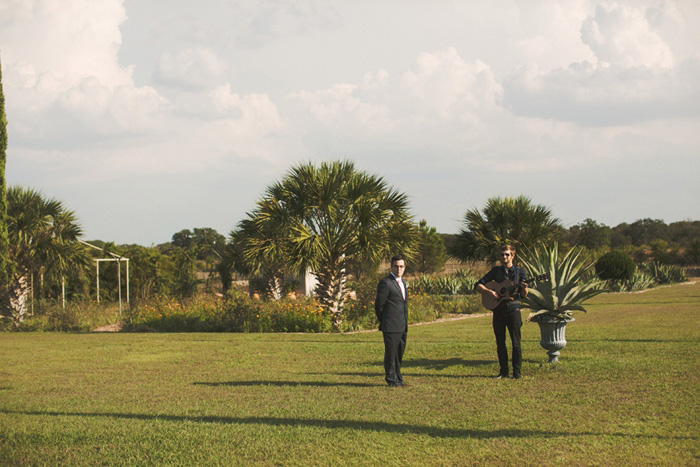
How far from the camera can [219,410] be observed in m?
8.19

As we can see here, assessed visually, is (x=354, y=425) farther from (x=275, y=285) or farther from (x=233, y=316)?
(x=275, y=285)

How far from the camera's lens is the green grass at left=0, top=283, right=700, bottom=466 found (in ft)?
20.3

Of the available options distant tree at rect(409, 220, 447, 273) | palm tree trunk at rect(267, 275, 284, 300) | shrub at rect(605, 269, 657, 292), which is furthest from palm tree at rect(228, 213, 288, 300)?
distant tree at rect(409, 220, 447, 273)

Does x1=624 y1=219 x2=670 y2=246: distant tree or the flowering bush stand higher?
x1=624 y1=219 x2=670 y2=246: distant tree

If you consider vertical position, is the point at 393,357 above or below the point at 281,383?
above

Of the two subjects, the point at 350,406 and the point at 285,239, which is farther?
the point at 285,239

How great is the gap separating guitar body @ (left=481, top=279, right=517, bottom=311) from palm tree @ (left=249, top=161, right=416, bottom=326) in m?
9.66

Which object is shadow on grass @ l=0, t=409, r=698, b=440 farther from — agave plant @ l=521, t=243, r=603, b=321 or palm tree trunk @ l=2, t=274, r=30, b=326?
palm tree trunk @ l=2, t=274, r=30, b=326

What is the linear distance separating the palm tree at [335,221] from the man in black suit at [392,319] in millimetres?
10014

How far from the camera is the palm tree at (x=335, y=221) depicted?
20000mm

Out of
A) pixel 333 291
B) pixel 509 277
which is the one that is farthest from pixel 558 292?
pixel 333 291

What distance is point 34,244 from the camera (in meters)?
23.0

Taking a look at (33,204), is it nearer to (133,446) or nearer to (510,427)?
(133,446)

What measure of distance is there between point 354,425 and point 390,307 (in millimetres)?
2684
